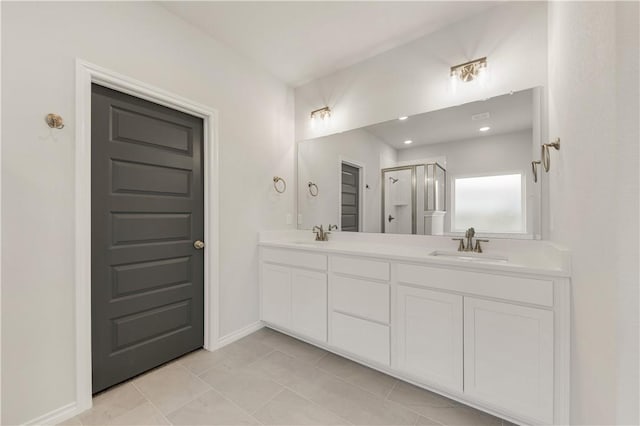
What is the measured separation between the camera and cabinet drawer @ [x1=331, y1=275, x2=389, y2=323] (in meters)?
1.83

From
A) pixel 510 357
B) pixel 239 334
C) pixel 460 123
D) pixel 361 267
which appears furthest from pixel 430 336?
pixel 239 334

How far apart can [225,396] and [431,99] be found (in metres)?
2.69

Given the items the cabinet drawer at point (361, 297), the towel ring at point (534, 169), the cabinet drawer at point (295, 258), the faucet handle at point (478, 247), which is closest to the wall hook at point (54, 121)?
the cabinet drawer at point (295, 258)

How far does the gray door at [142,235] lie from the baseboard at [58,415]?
0.15 m

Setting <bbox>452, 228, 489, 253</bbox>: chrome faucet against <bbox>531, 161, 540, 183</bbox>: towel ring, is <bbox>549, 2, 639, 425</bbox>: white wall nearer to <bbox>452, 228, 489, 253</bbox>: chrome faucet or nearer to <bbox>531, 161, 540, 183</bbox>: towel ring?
<bbox>531, 161, 540, 183</bbox>: towel ring

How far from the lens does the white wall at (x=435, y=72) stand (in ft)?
5.84

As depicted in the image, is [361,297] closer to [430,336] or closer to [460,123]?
[430,336]

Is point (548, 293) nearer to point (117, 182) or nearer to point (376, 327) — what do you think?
point (376, 327)

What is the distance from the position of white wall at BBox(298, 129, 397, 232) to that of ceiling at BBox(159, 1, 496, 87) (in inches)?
30.7

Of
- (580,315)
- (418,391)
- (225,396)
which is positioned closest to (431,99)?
(580,315)

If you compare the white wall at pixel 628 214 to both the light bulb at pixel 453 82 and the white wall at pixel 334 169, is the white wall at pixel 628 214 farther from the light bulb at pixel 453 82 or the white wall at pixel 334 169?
the white wall at pixel 334 169

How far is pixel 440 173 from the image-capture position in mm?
2162

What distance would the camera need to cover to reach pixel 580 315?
3.60ft

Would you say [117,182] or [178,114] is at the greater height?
[178,114]
